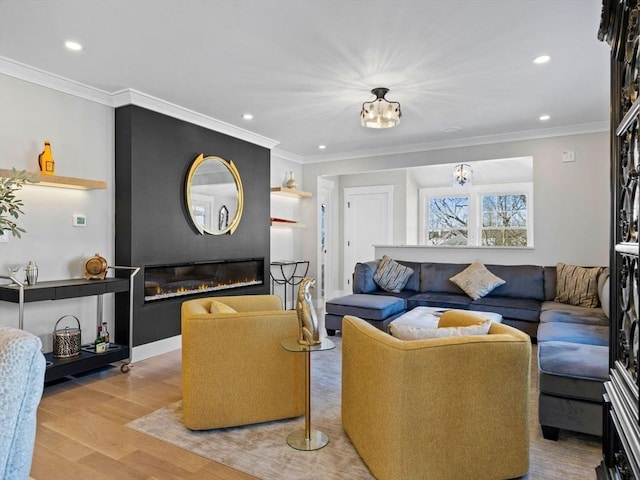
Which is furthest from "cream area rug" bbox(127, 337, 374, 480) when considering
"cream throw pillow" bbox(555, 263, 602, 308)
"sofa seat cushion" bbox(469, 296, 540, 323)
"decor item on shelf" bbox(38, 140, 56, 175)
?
"cream throw pillow" bbox(555, 263, 602, 308)

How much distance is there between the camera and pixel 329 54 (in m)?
3.05

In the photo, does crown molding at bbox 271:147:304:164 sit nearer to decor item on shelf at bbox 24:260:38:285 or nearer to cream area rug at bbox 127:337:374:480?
decor item on shelf at bbox 24:260:38:285

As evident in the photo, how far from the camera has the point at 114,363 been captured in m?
3.88

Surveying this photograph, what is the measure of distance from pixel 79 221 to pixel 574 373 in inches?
155

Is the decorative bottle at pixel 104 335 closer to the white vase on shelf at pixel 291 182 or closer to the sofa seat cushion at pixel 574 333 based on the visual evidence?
the white vase on shelf at pixel 291 182

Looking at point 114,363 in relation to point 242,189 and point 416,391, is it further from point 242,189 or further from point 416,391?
point 416,391

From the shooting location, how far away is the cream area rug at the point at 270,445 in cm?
210

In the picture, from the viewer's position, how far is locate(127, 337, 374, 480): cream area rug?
210 centimetres

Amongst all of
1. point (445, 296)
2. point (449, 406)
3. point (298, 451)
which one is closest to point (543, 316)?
point (445, 296)

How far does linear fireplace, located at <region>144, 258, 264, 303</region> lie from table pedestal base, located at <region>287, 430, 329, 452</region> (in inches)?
91.8

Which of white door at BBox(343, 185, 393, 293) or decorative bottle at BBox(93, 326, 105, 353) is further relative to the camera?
white door at BBox(343, 185, 393, 293)

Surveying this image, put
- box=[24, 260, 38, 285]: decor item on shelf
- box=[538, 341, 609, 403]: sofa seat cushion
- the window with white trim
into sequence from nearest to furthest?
box=[538, 341, 609, 403]: sofa seat cushion
box=[24, 260, 38, 285]: decor item on shelf
the window with white trim

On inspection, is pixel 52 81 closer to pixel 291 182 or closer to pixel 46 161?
pixel 46 161

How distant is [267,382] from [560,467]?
5.37 ft
